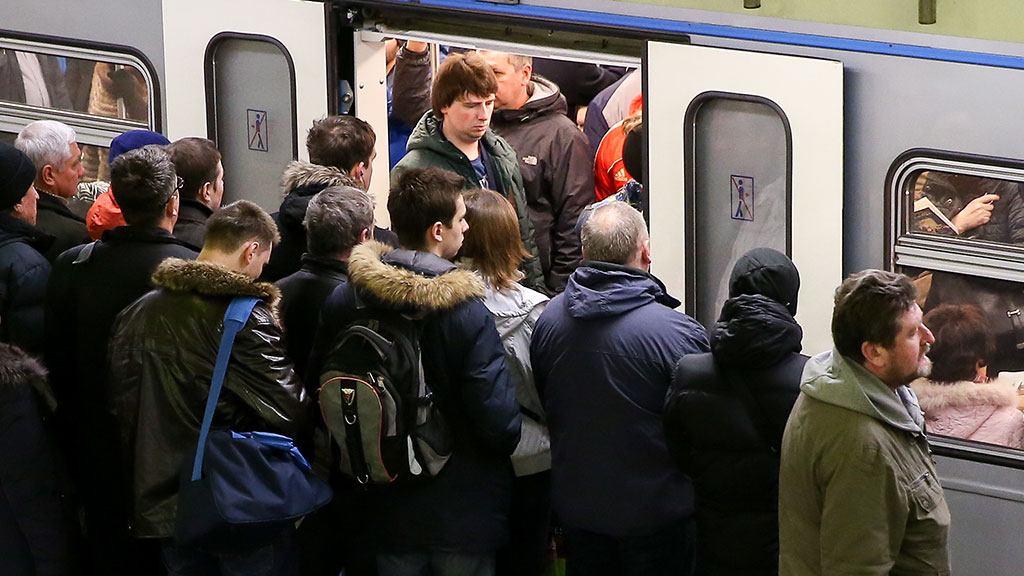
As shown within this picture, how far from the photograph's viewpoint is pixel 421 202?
Answer: 436 centimetres

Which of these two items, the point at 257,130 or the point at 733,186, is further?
the point at 257,130

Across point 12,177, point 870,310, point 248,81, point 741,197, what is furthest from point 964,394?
point 248,81

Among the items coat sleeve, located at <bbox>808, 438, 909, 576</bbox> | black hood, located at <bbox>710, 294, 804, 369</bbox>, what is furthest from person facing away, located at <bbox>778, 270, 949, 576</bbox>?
black hood, located at <bbox>710, 294, 804, 369</bbox>

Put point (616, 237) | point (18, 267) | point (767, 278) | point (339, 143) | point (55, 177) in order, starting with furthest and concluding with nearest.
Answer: point (55, 177), point (339, 143), point (18, 267), point (616, 237), point (767, 278)

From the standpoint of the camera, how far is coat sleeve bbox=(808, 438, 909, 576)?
341cm

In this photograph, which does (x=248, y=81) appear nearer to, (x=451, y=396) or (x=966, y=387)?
(x=451, y=396)

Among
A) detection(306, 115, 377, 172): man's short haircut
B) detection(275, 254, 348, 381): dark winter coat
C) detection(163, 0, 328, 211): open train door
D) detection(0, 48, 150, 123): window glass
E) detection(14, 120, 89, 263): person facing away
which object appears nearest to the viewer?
detection(275, 254, 348, 381): dark winter coat

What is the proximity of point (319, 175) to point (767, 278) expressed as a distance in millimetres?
1873

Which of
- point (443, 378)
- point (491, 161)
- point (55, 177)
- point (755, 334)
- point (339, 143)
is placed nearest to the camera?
point (755, 334)

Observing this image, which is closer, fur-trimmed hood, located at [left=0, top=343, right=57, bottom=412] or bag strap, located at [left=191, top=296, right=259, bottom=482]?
bag strap, located at [left=191, top=296, right=259, bottom=482]

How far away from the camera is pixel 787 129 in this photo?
5.10 meters

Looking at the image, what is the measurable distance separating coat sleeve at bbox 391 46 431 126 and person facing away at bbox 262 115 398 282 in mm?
2210

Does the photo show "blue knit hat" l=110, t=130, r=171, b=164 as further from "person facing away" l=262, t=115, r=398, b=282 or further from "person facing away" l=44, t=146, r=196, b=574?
"person facing away" l=44, t=146, r=196, b=574

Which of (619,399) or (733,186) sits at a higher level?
(733,186)
